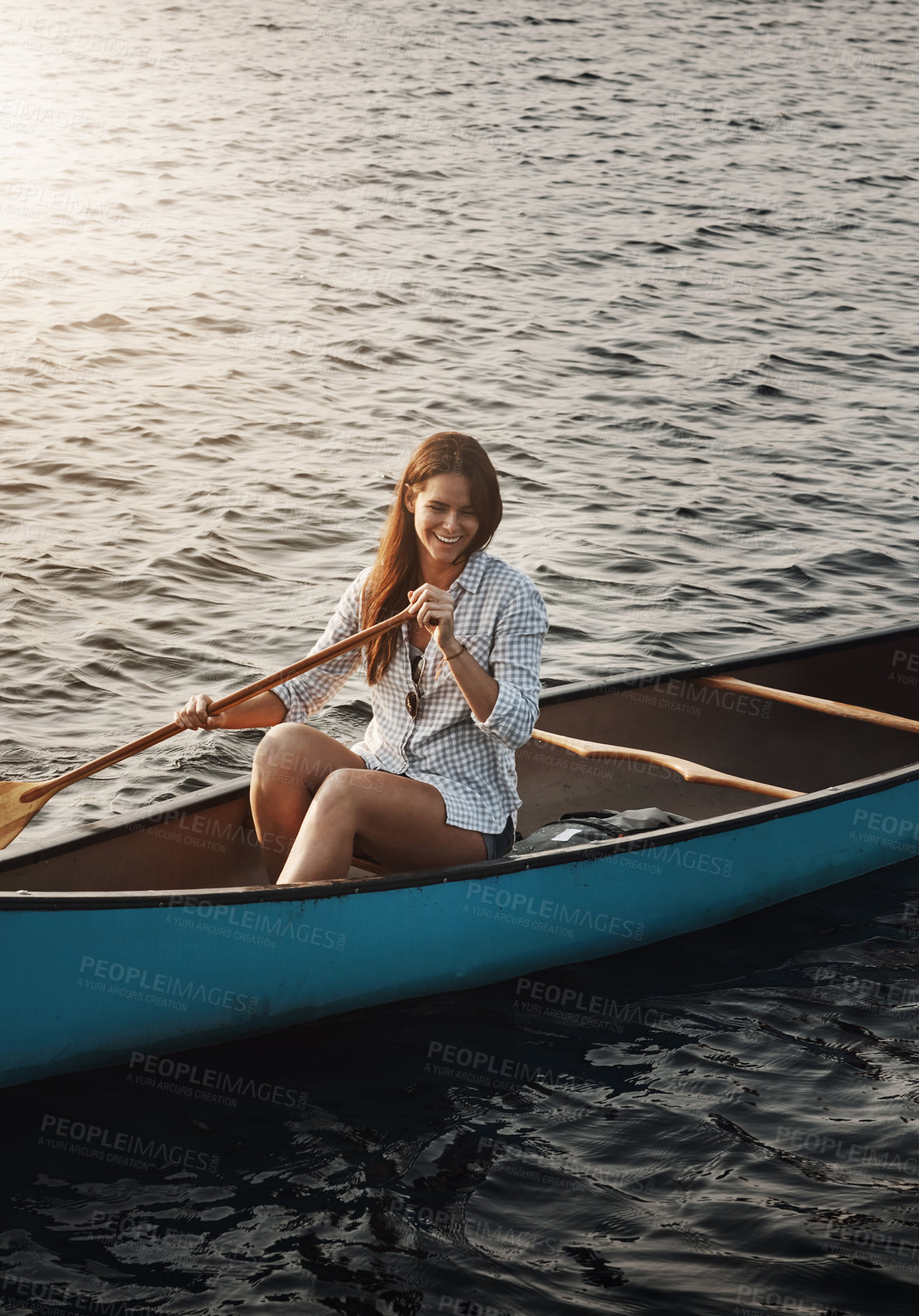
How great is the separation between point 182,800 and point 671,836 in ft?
4.92

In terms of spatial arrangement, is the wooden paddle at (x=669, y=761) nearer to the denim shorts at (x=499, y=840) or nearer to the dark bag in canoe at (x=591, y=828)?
the dark bag in canoe at (x=591, y=828)

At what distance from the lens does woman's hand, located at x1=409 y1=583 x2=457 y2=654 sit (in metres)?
3.94

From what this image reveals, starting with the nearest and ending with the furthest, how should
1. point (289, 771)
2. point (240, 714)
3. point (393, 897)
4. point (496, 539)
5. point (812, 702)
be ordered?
point (393, 897) → point (289, 771) → point (240, 714) → point (812, 702) → point (496, 539)

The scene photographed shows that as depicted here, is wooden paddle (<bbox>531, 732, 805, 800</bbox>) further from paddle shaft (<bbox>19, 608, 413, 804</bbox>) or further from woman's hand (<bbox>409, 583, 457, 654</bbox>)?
woman's hand (<bbox>409, 583, 457, 654</bbox>)

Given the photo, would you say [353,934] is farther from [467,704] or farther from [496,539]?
[496,539]

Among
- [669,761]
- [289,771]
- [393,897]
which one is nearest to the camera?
[393,897]

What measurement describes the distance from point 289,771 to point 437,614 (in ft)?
2.22

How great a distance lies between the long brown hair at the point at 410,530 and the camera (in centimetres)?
407

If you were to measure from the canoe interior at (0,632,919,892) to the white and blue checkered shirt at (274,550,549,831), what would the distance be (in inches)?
21.3

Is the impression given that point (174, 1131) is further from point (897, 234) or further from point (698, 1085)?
point (897, 234)

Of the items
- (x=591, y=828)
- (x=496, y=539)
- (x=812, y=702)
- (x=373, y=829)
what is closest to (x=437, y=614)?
(x=373, y=829)

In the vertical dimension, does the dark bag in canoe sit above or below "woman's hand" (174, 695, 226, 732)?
below

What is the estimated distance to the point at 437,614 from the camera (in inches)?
156

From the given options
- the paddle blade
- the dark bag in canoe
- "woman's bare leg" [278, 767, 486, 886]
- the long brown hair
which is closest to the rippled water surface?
the dark bag in canoe
